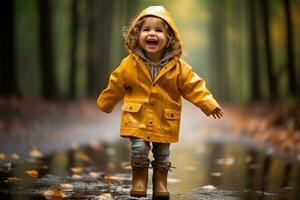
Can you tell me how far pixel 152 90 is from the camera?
5.92m

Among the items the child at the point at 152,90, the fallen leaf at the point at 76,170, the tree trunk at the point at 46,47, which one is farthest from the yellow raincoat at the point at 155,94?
the tree trunk at the point at 46,47

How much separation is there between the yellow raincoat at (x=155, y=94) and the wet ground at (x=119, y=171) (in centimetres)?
66

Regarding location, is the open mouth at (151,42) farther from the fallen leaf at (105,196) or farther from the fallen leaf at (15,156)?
the fallen leaf at (15,156)

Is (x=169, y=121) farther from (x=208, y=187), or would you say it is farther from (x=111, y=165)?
(x=111, y=165)

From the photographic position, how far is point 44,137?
1311 cm

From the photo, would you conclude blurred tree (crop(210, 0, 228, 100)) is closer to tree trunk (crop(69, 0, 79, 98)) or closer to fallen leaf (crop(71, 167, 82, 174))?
tree trunk (crop(69, 0, 79, 98))

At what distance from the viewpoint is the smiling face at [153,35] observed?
5.91 meters

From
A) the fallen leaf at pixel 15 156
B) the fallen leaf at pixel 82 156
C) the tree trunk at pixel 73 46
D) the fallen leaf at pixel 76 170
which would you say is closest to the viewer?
the fallen leaf at pixel 76 170

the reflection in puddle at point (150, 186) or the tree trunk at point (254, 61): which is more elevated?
the tree trunk at point (254, 61)

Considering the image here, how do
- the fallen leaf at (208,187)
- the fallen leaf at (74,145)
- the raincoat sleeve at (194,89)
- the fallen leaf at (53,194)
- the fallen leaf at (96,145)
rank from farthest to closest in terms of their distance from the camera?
1. the fallen leaf at (96,145)
2. the fallen leaf at (74,145)
3. the fallen leaf at (208,187)
4. the raincoat sleeve at (194,89)
5. the fallen leaf at (53,194)

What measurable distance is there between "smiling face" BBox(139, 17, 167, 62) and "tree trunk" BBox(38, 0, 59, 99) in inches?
686

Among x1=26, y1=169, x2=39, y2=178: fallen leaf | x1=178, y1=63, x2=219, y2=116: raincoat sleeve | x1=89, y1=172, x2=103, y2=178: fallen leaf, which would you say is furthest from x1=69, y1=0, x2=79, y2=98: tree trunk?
x1=178, y1=63, x2=219, y2=116: raincoat sleeve

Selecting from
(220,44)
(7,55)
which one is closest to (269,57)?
(7,55)

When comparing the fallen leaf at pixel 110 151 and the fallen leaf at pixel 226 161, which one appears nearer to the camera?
the fallen leaf at pixel 226 161
